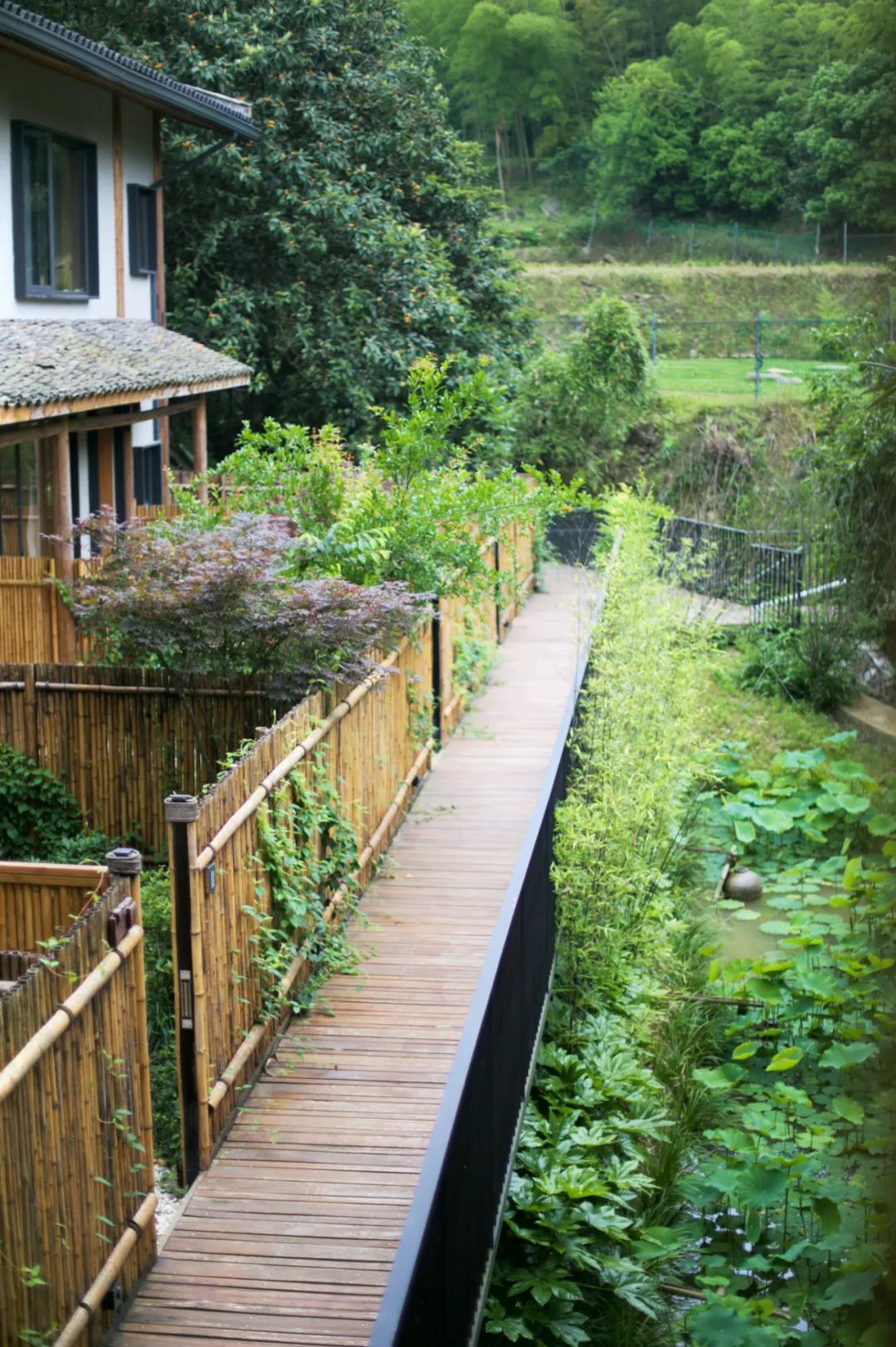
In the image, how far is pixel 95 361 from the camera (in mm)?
13883

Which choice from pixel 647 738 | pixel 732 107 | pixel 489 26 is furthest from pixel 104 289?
pixel 732 107

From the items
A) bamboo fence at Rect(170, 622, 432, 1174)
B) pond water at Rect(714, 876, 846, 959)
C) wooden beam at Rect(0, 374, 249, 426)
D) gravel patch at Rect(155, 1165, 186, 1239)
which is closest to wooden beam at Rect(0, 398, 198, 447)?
wooden beam at Rect(0, 374, 249, 426)

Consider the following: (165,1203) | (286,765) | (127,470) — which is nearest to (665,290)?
(127,470)

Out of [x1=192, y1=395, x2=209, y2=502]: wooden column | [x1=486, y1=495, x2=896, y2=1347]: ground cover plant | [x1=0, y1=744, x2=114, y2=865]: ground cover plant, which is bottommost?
[x1=486, y1=495, x2=896, y2=1347]: ground cover plant

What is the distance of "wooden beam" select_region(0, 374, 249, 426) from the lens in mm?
11312

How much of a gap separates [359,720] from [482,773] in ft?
10.7

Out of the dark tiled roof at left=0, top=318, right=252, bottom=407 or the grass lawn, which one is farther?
the grass lawn

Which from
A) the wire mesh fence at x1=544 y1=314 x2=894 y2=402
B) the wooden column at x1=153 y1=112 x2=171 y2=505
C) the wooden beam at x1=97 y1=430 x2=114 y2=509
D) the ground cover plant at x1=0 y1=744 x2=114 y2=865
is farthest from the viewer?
the wire mesh fence at x1=544 y1=314 x2=894 y2=402

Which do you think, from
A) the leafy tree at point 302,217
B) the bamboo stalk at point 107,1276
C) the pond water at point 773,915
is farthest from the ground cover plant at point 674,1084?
the leafy tree at point 302,217

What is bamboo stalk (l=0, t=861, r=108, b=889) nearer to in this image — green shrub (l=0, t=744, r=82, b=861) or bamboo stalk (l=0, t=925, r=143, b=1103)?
bamboo stalk (l=0, t=925, r=143, b=1103)

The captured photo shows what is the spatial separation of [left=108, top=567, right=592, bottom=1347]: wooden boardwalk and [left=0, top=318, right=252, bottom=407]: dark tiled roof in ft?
16.5

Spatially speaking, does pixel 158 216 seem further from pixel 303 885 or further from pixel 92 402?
pixel 303 885

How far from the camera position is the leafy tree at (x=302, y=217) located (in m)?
20.6

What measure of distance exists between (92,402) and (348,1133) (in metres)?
8.53
